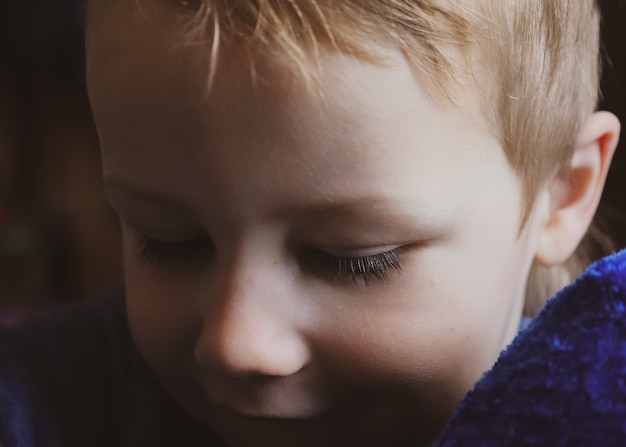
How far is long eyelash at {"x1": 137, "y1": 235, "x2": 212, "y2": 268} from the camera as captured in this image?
0.56m

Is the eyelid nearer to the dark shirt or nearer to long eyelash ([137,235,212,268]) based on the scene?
long eyelash ([137,235,212,268])

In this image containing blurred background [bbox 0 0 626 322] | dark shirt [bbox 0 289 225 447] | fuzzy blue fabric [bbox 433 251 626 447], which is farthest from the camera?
blurred background [bbox 0 0 626 322]

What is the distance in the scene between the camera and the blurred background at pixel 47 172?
5.27 ft

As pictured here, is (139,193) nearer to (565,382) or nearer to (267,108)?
(267,108)

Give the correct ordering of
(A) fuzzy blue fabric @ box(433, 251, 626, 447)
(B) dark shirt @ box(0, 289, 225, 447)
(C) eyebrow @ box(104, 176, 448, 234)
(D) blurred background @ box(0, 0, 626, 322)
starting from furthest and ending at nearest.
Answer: (D) blurred background @ box(0, 0, 626, 322) → (B) dark shirt @ box(0, 289, 225, 447) → (C) eyebrow @ box(104, 176, 448, 234) → (A) fuzzy blue fabric @ box(433, 251, 626, 447)

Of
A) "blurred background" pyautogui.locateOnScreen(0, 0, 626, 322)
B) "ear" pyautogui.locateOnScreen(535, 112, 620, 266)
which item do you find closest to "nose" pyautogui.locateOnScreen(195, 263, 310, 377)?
"ear" pyautogui.locateOnScreen(535, 112, 620, 266)

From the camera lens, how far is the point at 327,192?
487 millimetres

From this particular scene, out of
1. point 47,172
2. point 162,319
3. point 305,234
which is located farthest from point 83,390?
point 47,172

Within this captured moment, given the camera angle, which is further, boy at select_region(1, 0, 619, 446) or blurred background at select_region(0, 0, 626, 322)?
blurred background at select_region(0, 0, 626, 322)

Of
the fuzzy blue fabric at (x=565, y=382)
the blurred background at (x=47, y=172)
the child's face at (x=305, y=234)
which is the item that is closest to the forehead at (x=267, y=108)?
the child's face at (x=305, y=234)

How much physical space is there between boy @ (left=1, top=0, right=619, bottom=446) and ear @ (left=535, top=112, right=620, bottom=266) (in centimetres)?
2

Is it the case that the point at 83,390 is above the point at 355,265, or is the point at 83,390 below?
below

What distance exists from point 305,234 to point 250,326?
0.21ft

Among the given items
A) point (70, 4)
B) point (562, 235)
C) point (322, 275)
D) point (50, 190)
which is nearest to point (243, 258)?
point (322, 275)
